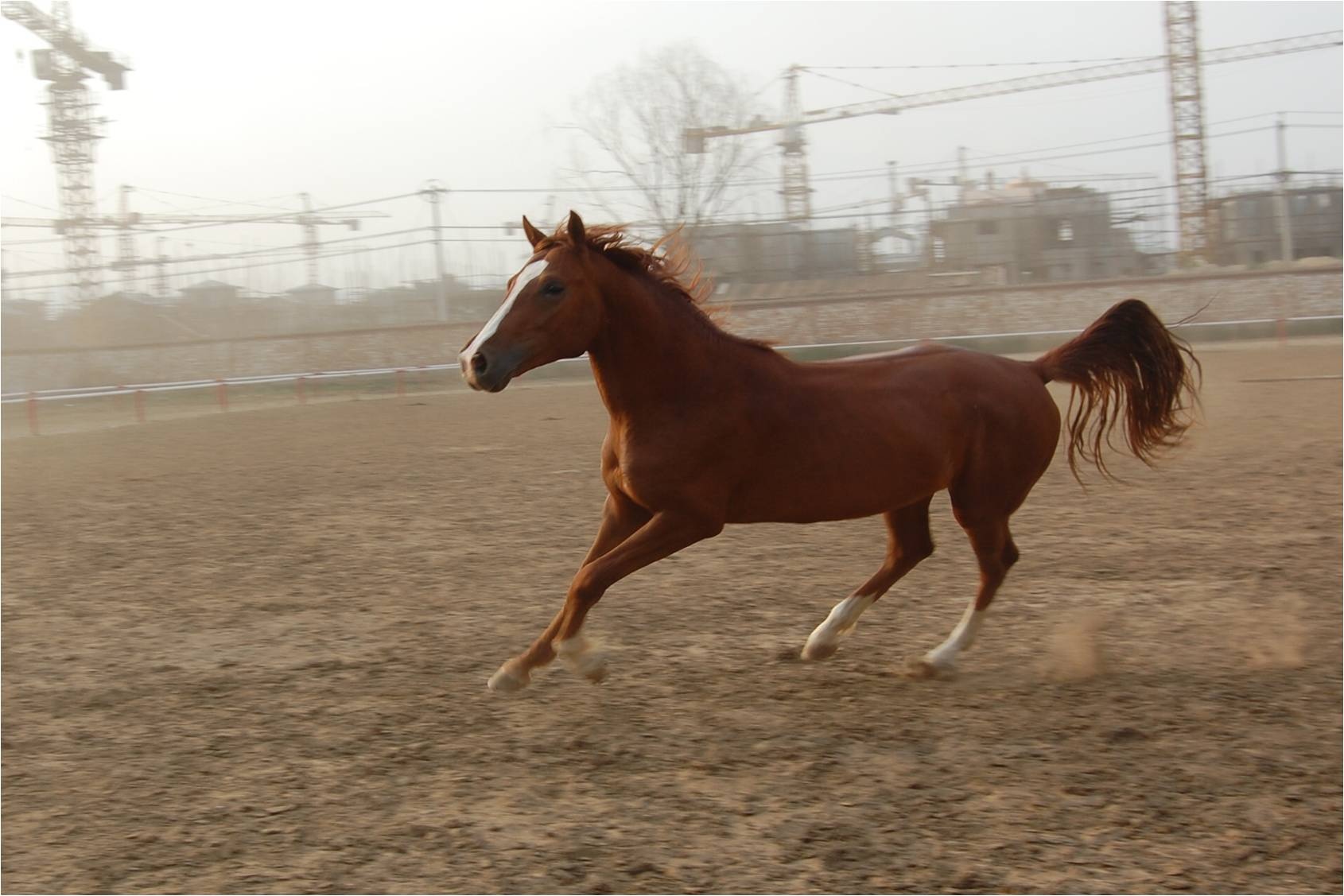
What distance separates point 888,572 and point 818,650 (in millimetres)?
458

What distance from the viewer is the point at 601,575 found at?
13.7ft

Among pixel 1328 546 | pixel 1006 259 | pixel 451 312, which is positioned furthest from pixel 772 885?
pixel 1006 259

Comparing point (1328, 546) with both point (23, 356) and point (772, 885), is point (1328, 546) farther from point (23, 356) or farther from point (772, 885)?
point (23, 356)

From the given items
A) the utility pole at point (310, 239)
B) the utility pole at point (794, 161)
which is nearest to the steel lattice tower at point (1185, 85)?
the utility pole at point (794, 161)

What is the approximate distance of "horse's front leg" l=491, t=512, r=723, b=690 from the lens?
417 centimetres

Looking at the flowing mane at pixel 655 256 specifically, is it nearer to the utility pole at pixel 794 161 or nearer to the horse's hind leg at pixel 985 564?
the horse's hind leg at pixel 985 564

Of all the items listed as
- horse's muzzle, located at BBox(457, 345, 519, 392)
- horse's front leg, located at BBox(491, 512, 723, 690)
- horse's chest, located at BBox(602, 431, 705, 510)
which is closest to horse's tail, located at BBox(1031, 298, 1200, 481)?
horse's chest, located at BBox(602, 431, 705, 510)

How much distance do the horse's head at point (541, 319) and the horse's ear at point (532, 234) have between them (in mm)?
129

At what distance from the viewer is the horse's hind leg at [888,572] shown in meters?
4.77

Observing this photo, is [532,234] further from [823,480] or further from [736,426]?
[823,480]

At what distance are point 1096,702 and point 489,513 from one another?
5.34m

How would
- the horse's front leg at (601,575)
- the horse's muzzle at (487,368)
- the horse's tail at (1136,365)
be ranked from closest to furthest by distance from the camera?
the horse's muzzle at (487,368)
the horse's front leg at (601,575)
the horse's tail at (1136,365)

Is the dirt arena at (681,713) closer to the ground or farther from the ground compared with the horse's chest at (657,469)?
closer to the ground

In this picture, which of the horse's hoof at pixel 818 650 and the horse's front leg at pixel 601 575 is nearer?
the horse's front leg at pixel 601 575
